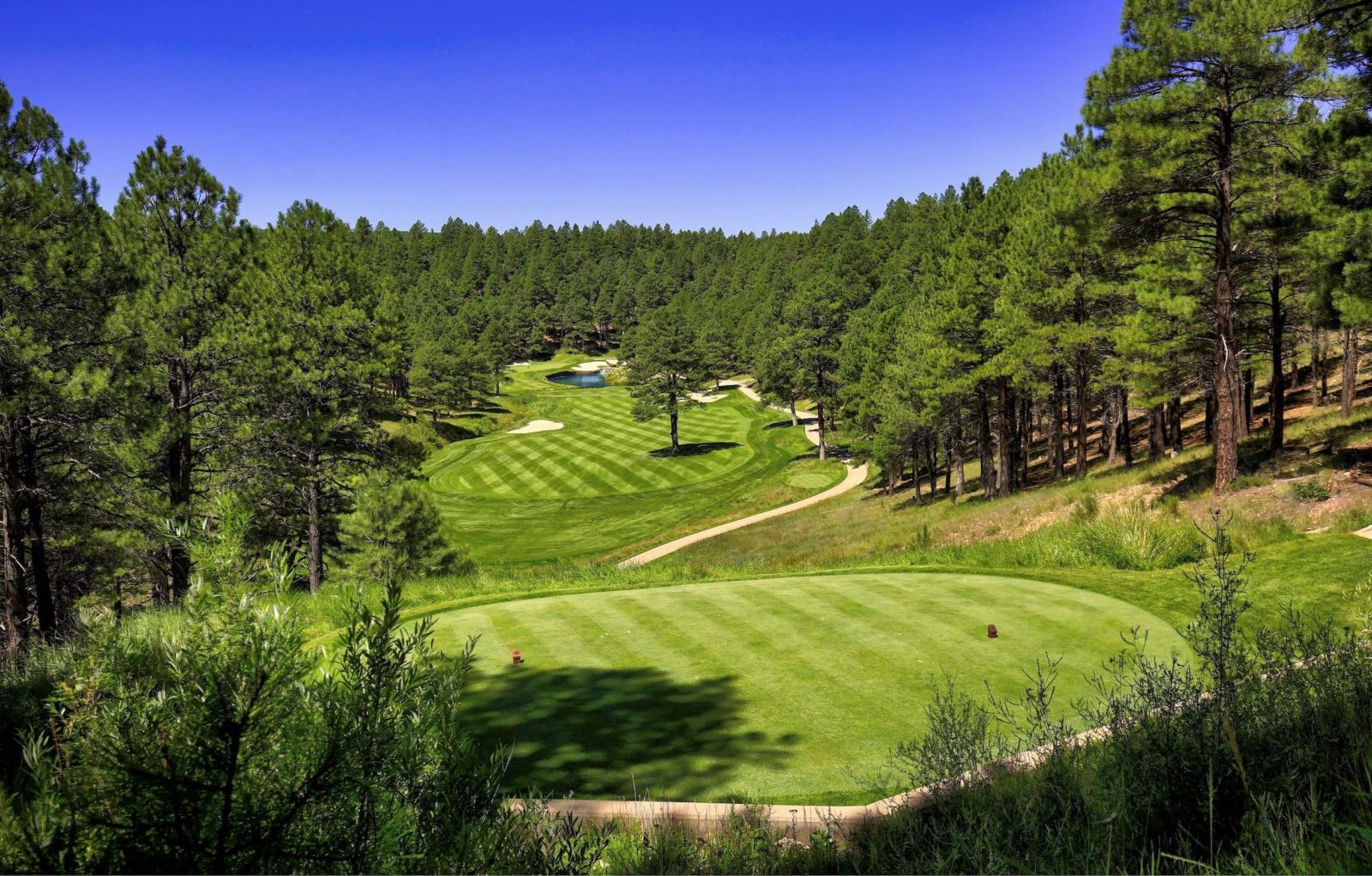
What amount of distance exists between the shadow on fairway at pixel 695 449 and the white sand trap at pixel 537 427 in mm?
15239

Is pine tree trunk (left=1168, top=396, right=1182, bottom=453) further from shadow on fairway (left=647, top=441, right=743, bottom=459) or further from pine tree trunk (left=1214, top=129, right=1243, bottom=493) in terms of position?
shadow on fairway (left=647, top=441, right=743, bottom=459)

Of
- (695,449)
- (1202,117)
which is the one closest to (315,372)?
(1202,117)

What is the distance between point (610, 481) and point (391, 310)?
1255 inches

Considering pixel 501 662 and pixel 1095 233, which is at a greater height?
pixel 1095 233

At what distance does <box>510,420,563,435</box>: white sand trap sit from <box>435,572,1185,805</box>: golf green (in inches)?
2482

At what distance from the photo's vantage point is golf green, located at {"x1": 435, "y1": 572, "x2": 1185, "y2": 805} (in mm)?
7695

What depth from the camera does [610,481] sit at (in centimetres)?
5819

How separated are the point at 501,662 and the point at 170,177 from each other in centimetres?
1750

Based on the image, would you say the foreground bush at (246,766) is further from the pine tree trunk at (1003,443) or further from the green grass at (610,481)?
the green grass at (610,481)

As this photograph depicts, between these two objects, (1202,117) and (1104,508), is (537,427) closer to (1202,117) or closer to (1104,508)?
(1104,508)

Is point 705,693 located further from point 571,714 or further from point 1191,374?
point 1191,374

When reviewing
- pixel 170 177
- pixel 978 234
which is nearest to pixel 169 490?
pixel 170 177

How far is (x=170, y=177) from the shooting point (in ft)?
66.7

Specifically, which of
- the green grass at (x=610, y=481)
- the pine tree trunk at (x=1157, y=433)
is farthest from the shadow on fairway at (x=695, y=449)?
the pine tree trunk at (x=1157, y=433)
